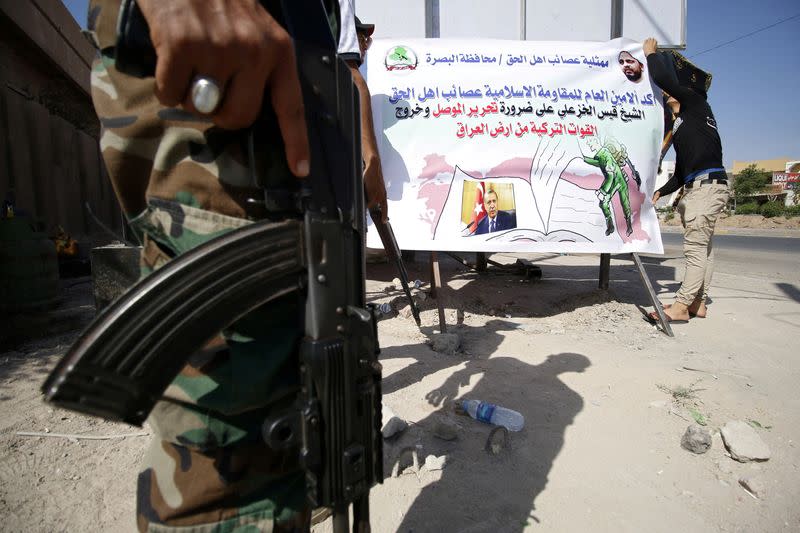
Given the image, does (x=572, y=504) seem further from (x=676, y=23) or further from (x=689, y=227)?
(x=676, y=23)

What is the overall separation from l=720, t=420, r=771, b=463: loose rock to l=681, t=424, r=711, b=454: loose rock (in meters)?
0.07

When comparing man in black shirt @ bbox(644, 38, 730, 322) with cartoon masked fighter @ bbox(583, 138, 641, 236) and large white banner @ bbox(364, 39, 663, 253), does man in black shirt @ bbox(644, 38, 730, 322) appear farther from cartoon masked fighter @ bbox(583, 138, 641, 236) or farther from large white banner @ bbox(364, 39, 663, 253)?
cartoon masked fighter @ bbox(583, 138, 641, 236)

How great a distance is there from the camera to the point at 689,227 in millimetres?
3492

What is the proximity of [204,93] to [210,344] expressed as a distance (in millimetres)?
400

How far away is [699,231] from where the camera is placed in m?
3.43

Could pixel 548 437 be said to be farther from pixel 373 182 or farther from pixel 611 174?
pixel 611 174

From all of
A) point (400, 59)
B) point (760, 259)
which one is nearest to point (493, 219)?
point (400, 59)

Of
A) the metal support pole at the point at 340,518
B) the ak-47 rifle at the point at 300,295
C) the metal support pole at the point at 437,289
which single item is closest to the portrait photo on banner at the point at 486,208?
the metal support pole at the point at 437,289

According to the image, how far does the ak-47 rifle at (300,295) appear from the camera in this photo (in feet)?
1.99

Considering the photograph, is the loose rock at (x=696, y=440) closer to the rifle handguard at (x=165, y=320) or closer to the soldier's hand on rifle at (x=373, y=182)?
the soldier's hand on rifle at (x=373, y=182)

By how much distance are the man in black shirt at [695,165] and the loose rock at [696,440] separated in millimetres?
1845

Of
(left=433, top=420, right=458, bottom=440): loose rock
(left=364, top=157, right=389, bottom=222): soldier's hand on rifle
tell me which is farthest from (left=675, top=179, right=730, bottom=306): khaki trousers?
(left=364, top=157, right=389, bottom=222): soldier's hand on rifle

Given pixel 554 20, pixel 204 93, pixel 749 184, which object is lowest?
pixel 204 93

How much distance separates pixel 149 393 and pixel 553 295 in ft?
13.2
